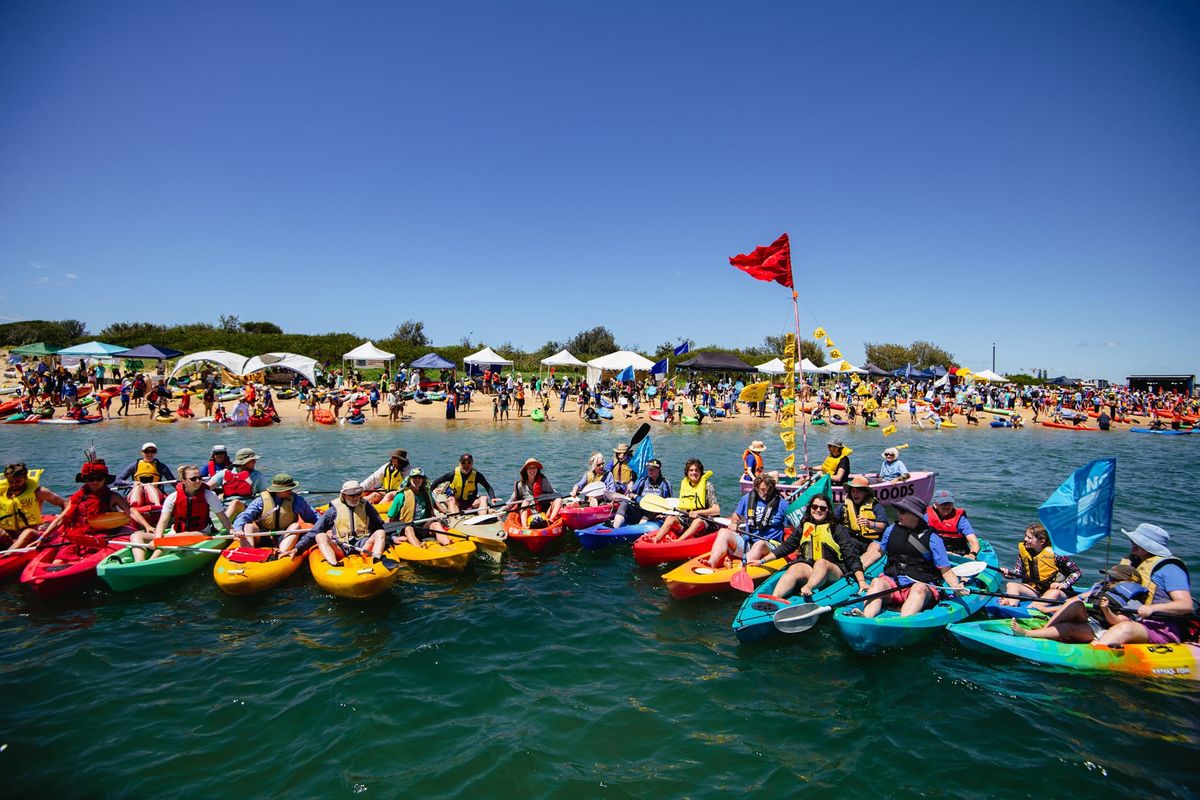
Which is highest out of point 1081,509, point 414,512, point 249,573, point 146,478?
point 1081,509

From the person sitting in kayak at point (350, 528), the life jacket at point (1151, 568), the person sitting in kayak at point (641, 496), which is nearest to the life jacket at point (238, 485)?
the person sitting in kayak at point (350, 528)

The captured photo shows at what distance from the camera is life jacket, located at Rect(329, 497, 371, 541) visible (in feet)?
26.5

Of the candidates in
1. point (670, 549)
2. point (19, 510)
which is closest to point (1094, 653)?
point (670, 549)

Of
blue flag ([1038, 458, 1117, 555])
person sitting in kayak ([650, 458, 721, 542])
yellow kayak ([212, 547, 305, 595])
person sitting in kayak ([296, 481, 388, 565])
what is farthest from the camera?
person sitting in kayak ([650, 458, 721, 542])

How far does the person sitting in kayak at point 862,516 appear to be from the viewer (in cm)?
789

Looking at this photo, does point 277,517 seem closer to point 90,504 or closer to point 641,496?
point 90,504

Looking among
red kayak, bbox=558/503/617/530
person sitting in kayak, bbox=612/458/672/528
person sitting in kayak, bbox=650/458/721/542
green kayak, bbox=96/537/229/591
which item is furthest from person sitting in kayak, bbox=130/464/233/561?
person sitting in kayak, bbox=650/458/721/542

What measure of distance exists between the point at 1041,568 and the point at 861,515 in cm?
207

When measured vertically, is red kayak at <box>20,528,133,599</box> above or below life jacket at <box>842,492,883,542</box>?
below

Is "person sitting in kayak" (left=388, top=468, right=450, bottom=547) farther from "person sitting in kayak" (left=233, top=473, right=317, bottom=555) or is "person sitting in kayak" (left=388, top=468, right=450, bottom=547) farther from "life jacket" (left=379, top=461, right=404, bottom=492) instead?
"person sitting in kayak" (left=233, top=473, right=317, bottom=555)

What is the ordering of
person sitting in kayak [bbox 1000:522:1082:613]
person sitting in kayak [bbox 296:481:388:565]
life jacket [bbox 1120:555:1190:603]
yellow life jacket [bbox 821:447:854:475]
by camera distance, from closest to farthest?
life jacket [bbox 1120:555:1190:603] → person sitting in kayak [bbox 1000:522:1082:613] → person sitting in kayak [bbox 296:481:388:565] → yellow life jacket [bbox 821:447:854:475]

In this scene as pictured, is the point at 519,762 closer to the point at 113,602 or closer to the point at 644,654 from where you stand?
the point at 644,654

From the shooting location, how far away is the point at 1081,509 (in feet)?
21.5

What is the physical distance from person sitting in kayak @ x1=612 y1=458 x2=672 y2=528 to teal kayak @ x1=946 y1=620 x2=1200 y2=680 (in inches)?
200
